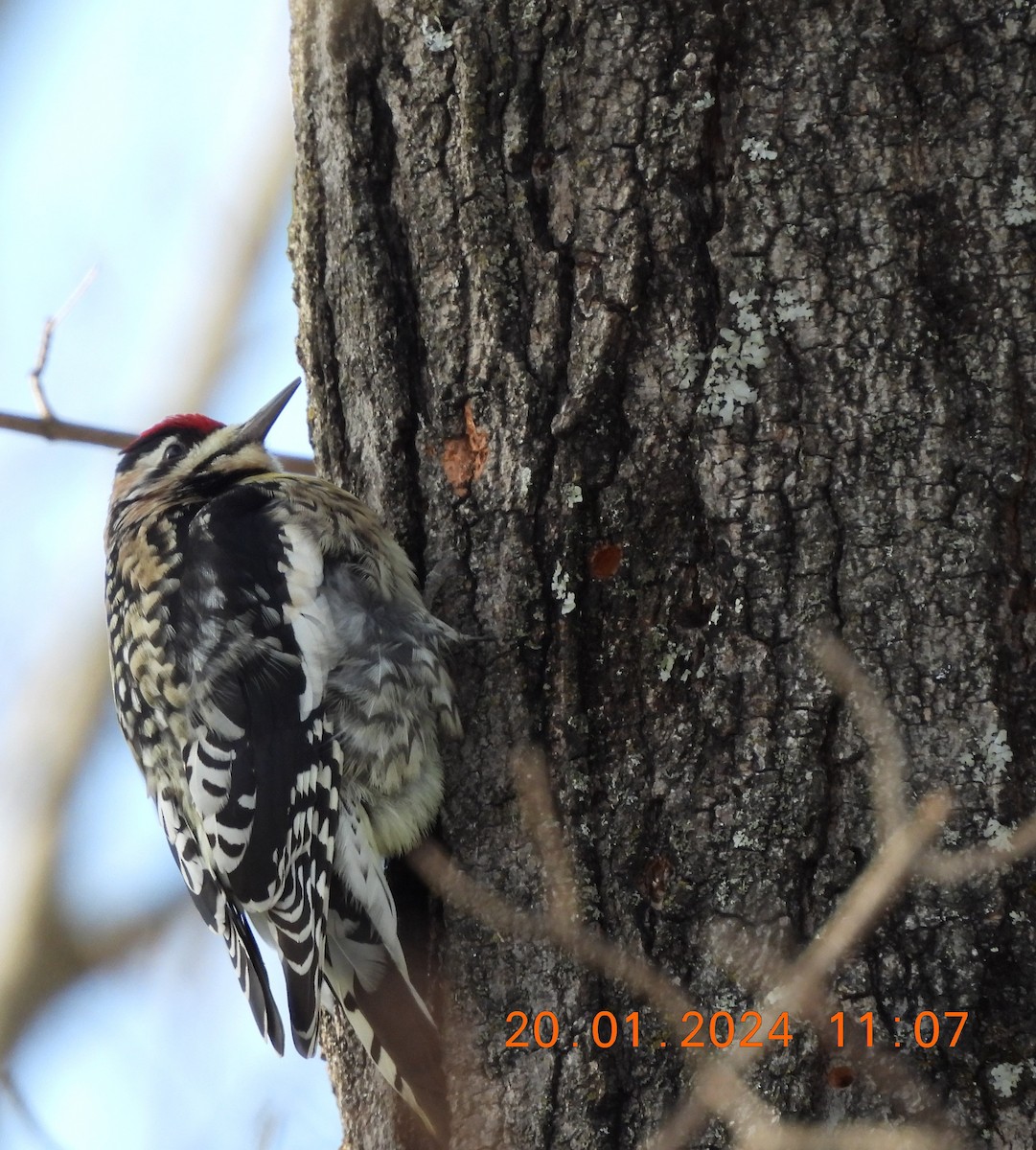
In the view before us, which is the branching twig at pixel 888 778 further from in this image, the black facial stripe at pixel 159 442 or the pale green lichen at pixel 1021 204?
the black facial stripe at pixel 159 442

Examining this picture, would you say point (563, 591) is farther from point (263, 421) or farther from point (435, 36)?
point (263, 421)

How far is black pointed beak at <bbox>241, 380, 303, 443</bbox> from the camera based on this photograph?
364 centimetres

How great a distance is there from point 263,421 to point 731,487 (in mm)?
1845

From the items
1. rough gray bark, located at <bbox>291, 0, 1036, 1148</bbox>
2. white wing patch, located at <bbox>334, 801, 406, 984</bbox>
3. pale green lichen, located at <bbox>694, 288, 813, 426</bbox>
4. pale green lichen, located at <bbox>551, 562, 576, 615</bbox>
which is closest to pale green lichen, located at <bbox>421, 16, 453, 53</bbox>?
rough gray bark, located at <bbox>291, 0, 1036, 1148</bbox>

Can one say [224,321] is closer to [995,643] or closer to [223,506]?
[223,506]

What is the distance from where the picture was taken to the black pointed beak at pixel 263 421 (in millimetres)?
3637

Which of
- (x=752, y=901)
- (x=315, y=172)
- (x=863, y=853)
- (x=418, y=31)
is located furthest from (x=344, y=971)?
(x=418, y=31)

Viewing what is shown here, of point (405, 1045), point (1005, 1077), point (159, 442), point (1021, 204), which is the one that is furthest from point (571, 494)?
point (159, 442)

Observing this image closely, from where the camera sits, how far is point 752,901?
207 centimetres

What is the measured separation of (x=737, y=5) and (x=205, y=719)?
1828 millimetres

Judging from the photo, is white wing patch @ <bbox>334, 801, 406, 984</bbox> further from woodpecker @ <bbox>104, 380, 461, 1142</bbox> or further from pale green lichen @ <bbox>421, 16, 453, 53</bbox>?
pale green lichen @ <bbox>421, 16, 453, 53</bbox>

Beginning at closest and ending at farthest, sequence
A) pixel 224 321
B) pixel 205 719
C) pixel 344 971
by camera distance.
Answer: pixel 344 971 < pixel 205 719 < pixel 224 321

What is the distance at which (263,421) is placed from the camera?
144 inches

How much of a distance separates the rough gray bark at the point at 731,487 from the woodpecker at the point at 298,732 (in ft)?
0.67
